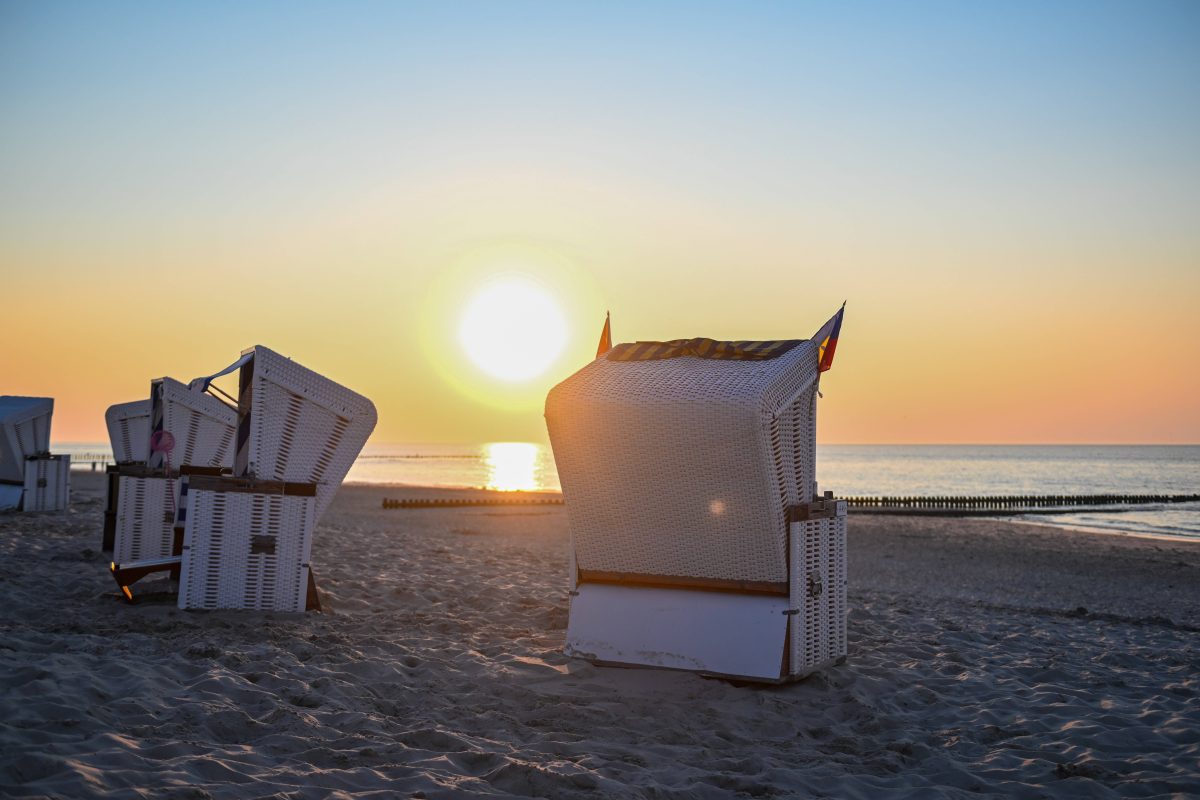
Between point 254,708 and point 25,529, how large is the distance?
36.8 ft

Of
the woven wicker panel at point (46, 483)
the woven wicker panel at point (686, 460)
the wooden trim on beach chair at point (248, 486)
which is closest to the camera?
the woven wicker panel at point (686, 460)

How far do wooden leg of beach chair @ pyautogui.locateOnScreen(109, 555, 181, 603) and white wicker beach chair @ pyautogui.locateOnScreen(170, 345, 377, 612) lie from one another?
1.51 feet

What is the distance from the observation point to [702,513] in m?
6.48

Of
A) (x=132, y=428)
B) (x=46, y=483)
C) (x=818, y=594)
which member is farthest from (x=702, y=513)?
(x=46, y=483)

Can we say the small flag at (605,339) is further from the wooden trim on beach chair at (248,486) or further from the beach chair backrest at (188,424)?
the beach chair backrest at (188,424)

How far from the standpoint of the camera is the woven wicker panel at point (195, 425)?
1069cm

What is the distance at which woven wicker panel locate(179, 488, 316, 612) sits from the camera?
7.89 metres

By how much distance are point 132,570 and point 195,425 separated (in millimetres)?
3052

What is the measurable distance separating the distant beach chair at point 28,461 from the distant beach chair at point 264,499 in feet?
37.0

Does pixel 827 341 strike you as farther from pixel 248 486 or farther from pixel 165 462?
pixel 165 462

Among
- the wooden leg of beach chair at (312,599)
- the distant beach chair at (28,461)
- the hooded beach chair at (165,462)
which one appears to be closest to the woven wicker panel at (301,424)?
the wooden leg of beach chair at (312,599)

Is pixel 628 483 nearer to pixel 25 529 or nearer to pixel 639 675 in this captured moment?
pixel 639 675

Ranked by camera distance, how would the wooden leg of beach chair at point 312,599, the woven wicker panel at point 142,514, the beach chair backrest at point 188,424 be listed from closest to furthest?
the wooden leg of beach chair at point 312,599, the woven wicker panel at point 142,514, the beach chair backrest at point 188,424

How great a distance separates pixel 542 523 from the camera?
24625mm
